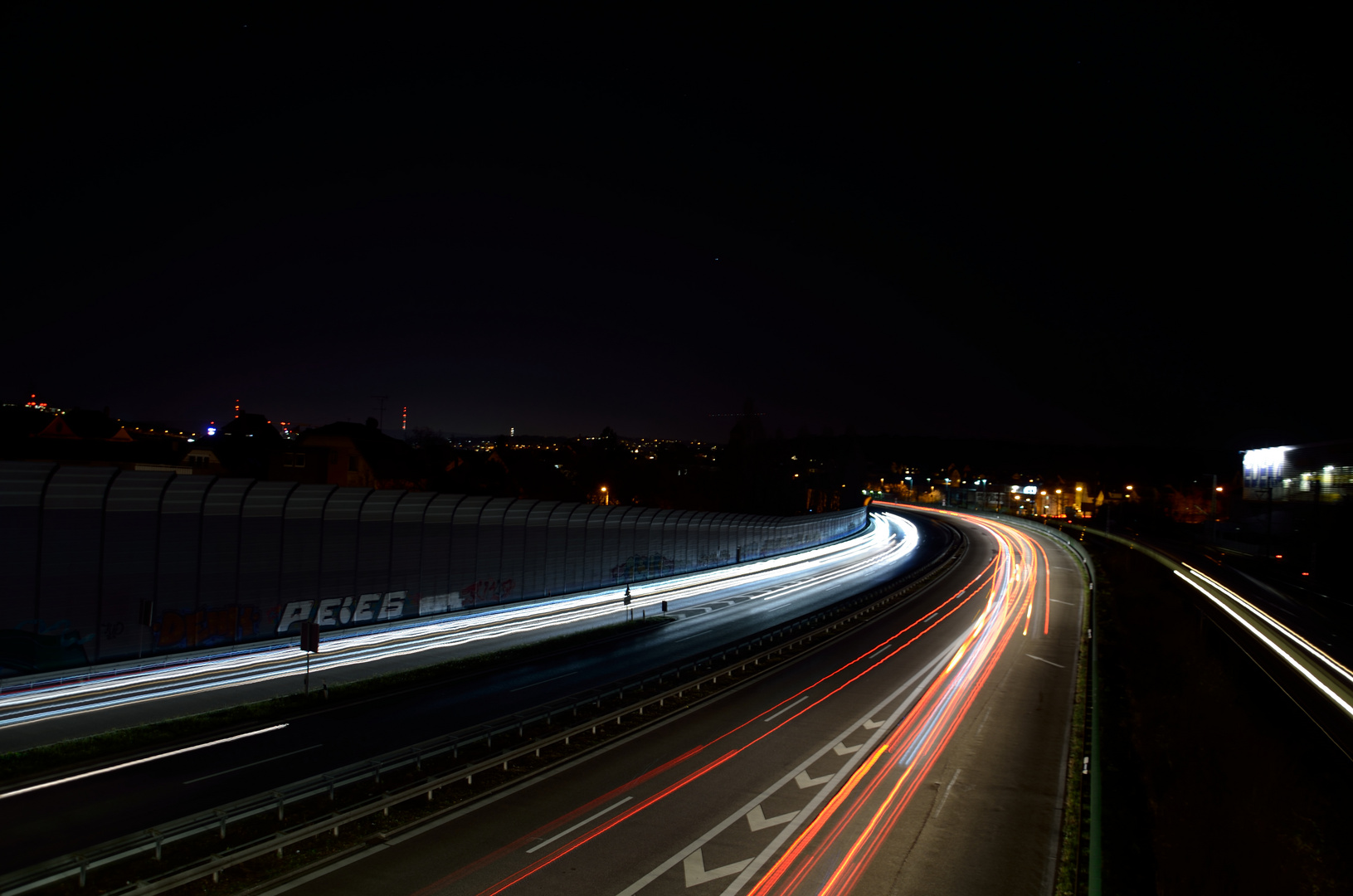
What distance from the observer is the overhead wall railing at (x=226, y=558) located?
60.4ft

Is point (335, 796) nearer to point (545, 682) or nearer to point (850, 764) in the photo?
point (545, 682)

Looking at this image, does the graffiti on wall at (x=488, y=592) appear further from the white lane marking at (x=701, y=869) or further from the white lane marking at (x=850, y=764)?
the white lane marking at (x=701, y=869)

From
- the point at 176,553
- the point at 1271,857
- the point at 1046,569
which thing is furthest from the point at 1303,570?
the point at 176,553

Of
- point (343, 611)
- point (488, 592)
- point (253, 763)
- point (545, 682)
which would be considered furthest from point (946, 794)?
point (488, 592)

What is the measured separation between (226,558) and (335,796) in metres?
12.3

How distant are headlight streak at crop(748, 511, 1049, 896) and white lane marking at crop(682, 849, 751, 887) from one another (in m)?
0.48

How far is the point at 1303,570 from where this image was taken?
176 ft

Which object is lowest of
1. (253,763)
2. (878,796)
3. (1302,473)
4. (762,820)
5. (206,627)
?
(878,796)

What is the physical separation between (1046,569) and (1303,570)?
1910 centimetres

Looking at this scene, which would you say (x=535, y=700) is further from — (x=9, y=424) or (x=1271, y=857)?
(x=9, y=424)

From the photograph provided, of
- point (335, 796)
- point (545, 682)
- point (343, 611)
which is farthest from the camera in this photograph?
point (343, 611)

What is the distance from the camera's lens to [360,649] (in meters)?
23.4

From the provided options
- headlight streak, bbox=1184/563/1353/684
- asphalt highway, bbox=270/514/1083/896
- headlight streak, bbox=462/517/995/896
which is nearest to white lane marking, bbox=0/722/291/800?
asphalt highway, bbox=270/514/1083/896

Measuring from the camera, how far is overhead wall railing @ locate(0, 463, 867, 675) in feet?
60.4
